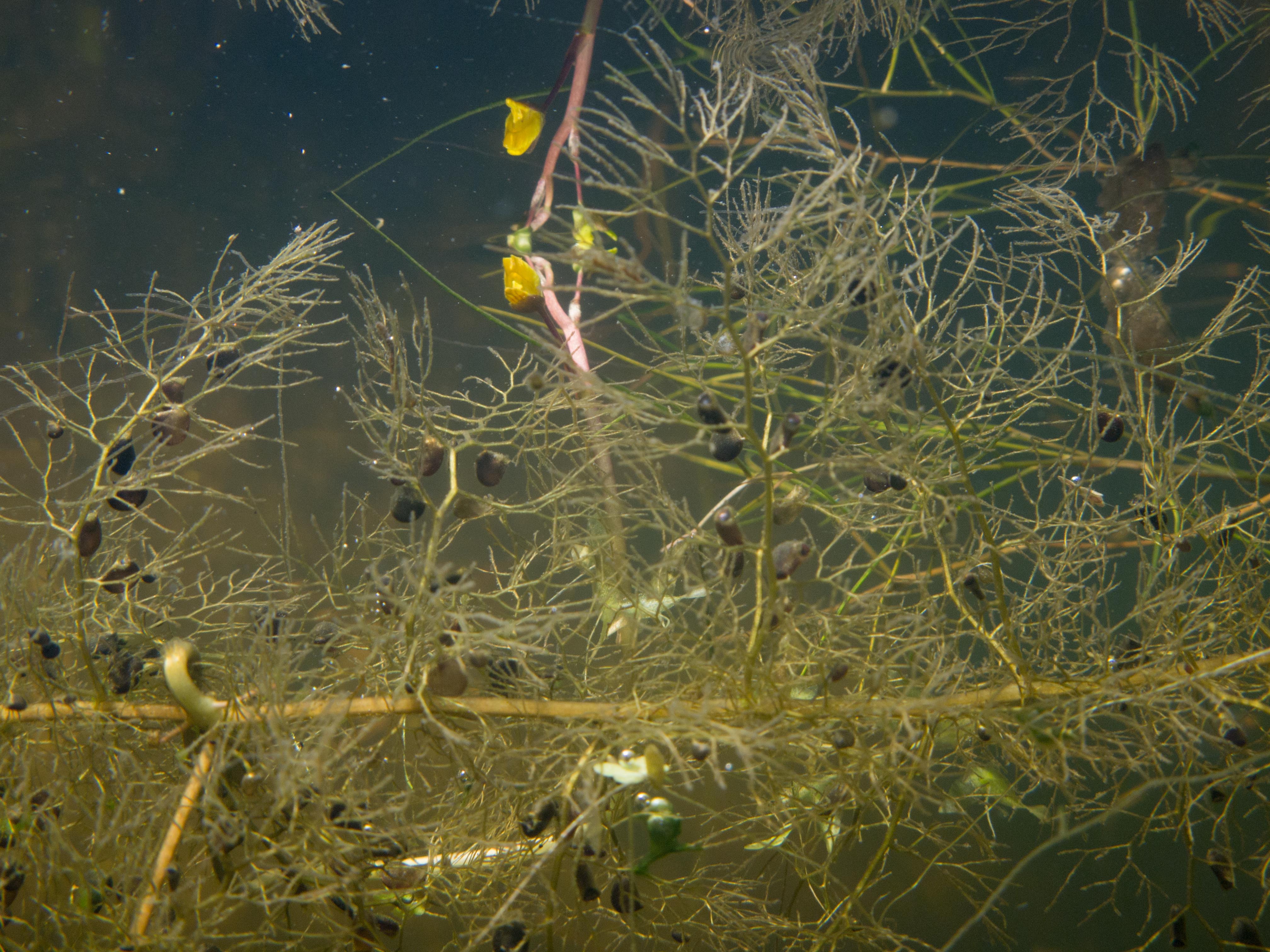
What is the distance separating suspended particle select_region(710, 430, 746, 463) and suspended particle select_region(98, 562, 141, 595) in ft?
3.81

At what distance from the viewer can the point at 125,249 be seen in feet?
8.84

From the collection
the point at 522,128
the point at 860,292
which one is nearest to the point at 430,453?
the point at 860,292

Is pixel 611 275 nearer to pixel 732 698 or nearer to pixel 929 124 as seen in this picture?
pixel 732 698

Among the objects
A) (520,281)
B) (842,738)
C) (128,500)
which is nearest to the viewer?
(842,738)

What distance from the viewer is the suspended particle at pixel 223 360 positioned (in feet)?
4.84

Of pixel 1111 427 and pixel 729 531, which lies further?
pixel 1111 427

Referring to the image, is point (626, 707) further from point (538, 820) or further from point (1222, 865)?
point (1222, 865)

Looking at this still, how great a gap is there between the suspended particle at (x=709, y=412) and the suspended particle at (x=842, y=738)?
1.89ft

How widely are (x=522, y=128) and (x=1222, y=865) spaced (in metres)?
2.49

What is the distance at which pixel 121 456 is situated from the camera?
4.43 ft

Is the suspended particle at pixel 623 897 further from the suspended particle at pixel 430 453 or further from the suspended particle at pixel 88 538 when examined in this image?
the suspended particle at pixel 88 538

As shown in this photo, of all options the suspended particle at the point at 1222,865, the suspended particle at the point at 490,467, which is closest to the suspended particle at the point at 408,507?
the suspended particle at the point at 490,467

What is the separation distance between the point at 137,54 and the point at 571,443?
224 cm

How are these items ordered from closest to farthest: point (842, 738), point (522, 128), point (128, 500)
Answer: point (842, 738)
point (128, 500)
point (522, 128)
